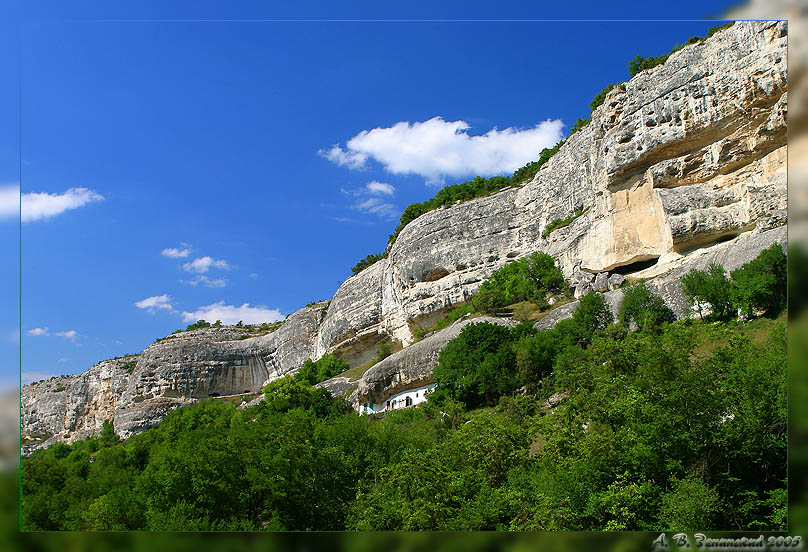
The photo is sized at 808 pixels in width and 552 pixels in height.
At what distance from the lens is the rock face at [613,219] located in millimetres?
24484

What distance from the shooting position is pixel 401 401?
2934 centimetres

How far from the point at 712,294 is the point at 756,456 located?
1402cm

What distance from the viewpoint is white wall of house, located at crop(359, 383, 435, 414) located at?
28.6 meters

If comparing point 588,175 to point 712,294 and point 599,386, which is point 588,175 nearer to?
point 712,294

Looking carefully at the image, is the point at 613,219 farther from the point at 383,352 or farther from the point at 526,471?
the point at 526,471

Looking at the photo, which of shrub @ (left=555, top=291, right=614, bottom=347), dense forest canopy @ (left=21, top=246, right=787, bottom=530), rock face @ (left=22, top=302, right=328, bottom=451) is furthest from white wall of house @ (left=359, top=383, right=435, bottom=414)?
rock face @ (left=22, top=302, right=328, bottom=451)

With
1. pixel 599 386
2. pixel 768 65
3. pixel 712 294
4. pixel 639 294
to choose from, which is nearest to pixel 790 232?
Answer: pixel 599 386

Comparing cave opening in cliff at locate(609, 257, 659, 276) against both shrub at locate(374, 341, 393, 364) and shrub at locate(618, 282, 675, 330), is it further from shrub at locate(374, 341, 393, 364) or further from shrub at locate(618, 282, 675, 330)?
shrub at locate(374, 341, 393, 364)

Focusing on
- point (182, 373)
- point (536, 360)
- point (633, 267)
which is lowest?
point (536, 360)

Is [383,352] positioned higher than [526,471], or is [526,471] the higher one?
[383,352]

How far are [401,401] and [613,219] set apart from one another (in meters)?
13.6

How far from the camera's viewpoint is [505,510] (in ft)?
24.0

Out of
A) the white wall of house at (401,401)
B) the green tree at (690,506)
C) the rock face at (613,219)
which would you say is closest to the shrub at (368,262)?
the rock face at (613,219)

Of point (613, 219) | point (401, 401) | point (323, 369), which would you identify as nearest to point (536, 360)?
point (401, 401)
